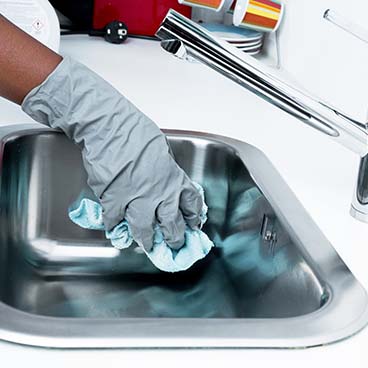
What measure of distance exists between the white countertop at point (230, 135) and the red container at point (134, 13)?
54mm

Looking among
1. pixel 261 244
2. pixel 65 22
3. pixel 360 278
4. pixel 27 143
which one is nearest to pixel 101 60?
pixel 65 22

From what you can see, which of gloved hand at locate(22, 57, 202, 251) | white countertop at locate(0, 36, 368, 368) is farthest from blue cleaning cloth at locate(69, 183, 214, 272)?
white countertop at locate(0, 36, 368, 368)

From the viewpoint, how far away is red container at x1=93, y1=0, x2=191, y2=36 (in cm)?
164

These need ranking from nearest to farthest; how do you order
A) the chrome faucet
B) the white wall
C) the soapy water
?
the chrome faucet
the soapy water
the white wall

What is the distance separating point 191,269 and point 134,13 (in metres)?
0.89

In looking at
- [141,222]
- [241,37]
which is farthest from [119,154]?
[241,37]

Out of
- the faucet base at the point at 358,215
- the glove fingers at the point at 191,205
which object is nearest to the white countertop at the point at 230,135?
the faucet base at the point at 358,215

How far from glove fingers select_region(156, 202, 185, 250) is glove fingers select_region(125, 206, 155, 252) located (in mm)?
11

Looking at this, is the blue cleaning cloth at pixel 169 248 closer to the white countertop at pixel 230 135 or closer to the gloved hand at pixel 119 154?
the gloved hand at pixel 119 154

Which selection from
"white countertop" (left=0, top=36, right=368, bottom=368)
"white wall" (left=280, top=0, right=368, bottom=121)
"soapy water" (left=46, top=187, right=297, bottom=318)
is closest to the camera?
"white countertop" (left=0, top=36, right=368, bottom=368)

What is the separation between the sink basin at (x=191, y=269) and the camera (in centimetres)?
73

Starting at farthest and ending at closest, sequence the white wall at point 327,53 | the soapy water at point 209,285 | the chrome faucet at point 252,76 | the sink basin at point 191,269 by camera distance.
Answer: the white wall at point 327,53 < the soapy water at point 209,285 < the sink basin at point 191,269 < the chrome faucet at point 252,76

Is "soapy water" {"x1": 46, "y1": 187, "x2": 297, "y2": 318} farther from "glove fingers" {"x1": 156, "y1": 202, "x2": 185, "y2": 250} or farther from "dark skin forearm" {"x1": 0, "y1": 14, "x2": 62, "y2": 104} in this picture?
"dark skin forearm" {"x1": 0, "y1": 14, "x2": 62, "y2": 104}

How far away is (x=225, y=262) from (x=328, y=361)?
45 cm
